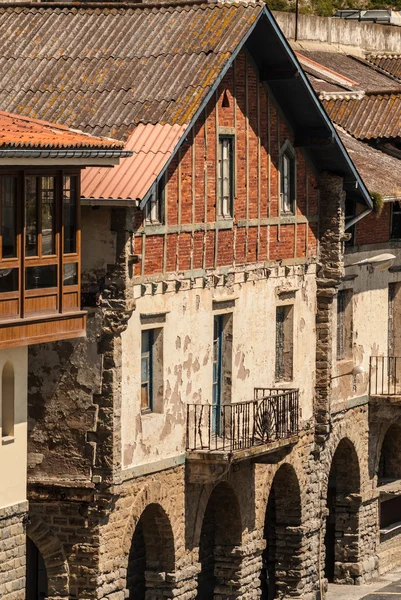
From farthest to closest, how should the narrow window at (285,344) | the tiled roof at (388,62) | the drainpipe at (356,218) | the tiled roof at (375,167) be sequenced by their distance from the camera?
the tiled roof at (388,62) → the tiled roof at (375,167) → the drainpipe at (356,218) → the narrow window at (285,344)

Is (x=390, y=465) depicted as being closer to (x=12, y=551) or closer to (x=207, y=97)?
(x=207, y=97)

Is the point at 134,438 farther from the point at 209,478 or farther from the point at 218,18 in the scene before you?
the point at 218,18

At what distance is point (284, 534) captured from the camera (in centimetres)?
4894

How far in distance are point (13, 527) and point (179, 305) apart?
6686mm

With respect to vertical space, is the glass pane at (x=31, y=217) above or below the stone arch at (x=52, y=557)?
above

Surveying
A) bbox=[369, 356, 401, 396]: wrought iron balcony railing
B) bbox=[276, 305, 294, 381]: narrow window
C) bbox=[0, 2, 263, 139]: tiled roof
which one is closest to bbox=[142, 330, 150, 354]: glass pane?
bbox=[0, 2, 263, 139]: tiled roof

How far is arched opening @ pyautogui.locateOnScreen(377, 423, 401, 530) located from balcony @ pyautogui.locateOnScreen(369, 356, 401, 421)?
210 cm

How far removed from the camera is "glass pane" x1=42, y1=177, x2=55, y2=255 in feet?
121

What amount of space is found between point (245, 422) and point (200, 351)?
2009 mm

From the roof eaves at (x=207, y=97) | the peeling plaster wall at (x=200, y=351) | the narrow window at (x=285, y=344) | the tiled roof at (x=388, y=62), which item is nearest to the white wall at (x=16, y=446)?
the peeling plaster wall at (x=200, y=351)

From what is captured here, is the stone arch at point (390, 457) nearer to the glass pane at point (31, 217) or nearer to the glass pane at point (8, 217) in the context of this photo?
the glass pane at point (31, 217)

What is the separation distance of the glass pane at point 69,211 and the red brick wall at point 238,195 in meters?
2.40

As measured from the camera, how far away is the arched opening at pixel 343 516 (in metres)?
52.7

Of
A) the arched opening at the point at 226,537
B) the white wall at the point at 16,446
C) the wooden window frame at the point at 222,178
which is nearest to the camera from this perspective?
the white wall at the point at 16,446
